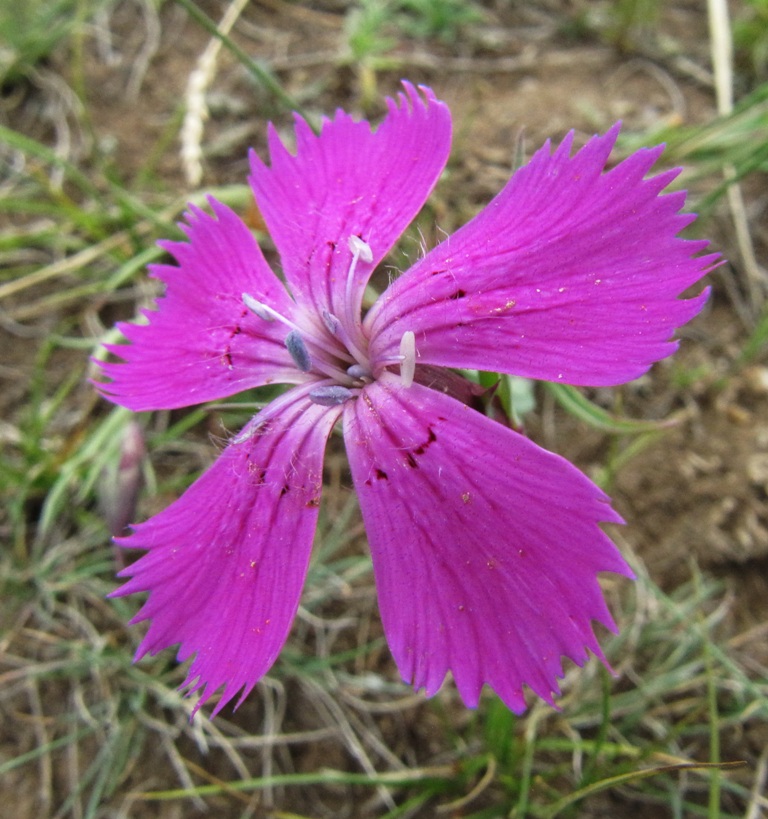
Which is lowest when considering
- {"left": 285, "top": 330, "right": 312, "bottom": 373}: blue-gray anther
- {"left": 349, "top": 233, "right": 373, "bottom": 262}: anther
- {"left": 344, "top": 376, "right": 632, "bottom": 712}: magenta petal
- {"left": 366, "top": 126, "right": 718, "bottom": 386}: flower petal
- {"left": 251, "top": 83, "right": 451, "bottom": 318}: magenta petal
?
{"left": 344, "top": 376, "right": 632, "bottom": 712}: magenta petal

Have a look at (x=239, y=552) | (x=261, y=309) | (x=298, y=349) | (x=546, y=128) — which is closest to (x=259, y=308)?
(x=261, y=309)

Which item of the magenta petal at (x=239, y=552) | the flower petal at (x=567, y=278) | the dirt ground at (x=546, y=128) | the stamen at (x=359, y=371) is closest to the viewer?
the flower petal at (x=567, y=278)

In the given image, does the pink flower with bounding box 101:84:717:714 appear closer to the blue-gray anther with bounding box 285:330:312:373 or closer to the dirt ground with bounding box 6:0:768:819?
the blue-gray anther with bounding box 285:330:312:373

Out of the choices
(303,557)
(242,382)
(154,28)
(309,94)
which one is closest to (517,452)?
(303,557)

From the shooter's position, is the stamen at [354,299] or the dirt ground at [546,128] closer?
the stamen at [354,299]

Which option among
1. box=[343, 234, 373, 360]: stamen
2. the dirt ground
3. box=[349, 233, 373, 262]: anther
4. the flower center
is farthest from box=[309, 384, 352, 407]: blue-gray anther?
the dirt ground

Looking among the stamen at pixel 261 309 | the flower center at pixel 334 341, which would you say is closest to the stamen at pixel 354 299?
the flower center at pixel 334 341

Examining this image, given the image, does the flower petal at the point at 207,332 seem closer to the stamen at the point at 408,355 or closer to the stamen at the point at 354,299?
the stamen at the point at 354,299
